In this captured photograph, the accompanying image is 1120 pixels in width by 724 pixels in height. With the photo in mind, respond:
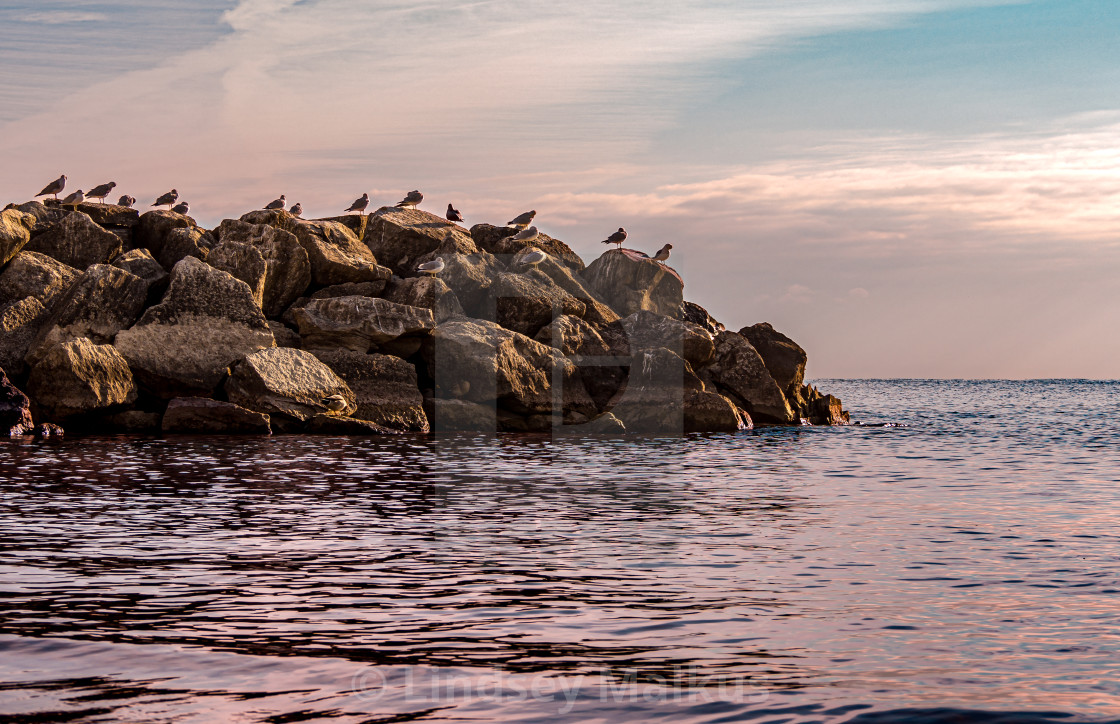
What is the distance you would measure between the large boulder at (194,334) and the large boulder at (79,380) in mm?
706

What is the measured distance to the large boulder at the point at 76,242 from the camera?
35562mm

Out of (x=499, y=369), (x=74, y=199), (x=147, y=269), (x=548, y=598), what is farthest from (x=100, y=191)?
(x=548, y=598)

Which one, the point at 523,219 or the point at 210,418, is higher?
the point at 523,219

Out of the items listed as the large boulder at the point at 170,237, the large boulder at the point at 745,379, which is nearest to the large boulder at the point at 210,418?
the large boulder at the point at 170,237

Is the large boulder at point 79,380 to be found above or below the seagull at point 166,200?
below

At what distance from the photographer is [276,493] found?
17750mm

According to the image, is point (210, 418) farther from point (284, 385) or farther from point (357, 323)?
point (357, 323)

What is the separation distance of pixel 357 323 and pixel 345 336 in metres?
0.62

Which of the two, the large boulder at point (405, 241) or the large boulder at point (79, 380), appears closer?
the large boulder at point (79, 380)

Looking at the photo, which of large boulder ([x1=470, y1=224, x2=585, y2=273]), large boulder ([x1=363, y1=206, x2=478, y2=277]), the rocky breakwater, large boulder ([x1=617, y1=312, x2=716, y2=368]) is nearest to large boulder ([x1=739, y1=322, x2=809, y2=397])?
the rocky breakwater

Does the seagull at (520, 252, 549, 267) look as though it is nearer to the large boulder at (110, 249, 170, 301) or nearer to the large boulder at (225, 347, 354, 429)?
the large boulder at (225, 347, 354, 429)

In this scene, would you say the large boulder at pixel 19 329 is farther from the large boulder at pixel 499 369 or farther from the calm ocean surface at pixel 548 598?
the large boulder at pixel 499 369

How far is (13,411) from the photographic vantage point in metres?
28.5

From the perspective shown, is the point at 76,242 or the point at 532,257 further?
the point at 532,257
